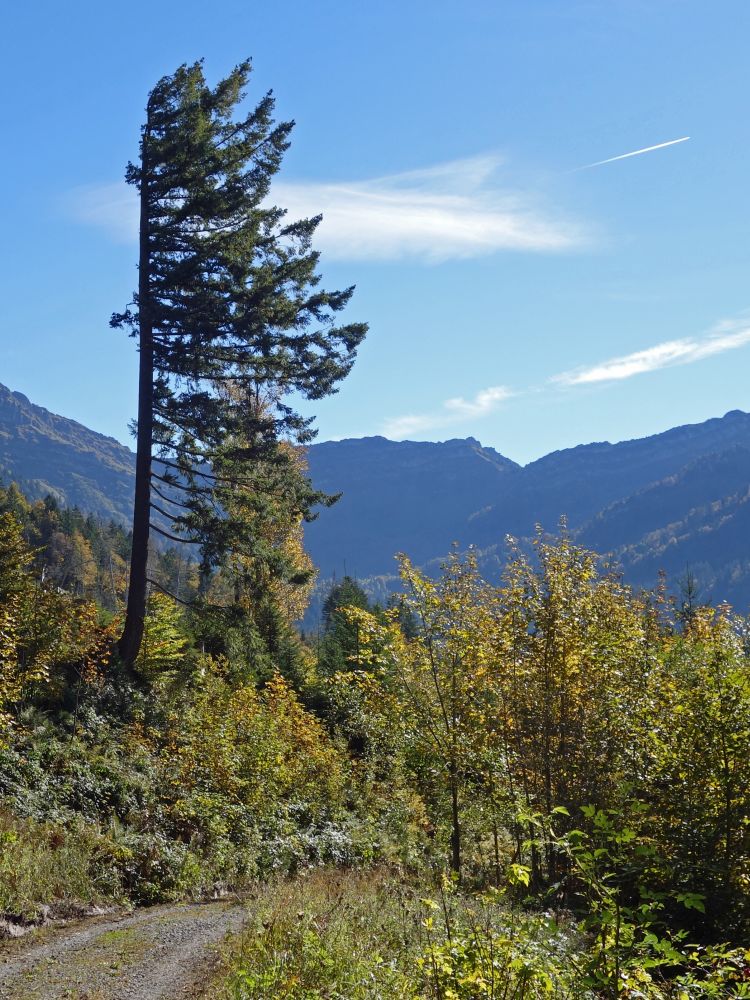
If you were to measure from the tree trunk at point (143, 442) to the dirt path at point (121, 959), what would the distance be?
927 cm

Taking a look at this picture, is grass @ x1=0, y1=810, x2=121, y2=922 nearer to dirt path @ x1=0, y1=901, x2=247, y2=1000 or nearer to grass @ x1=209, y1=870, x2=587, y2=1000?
dirt path @ x1=0, y1=901, x2=247, y2=1000

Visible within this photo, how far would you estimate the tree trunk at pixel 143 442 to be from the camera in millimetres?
18922

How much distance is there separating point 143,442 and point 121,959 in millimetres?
13006

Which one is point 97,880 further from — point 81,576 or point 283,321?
point 81,576

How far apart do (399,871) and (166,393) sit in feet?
40.4

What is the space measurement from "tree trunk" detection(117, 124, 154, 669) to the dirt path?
9.27 meters

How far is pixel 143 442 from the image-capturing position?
19.5 meters

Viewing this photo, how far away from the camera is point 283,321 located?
20094 mm

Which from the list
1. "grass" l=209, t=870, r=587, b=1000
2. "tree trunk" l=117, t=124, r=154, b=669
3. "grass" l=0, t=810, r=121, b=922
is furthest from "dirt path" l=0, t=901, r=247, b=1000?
"tree trunk" l=117, t=124, r=154, b=669

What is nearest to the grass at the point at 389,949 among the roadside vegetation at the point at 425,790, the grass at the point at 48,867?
the roadside vegetation at the point at 425,790

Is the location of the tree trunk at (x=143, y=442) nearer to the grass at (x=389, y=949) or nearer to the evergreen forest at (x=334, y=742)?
the evergreen forest at (x=334, y=742)

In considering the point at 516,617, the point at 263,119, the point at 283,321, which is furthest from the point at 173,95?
the point at 516,617

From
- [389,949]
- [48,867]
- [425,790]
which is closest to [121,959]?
[48,867]

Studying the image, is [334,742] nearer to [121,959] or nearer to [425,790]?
[425,790]
